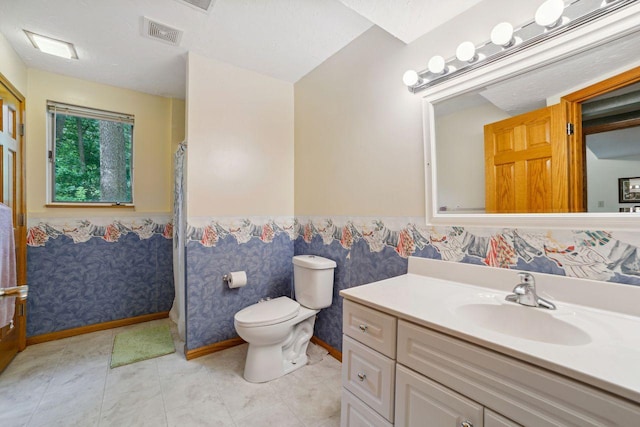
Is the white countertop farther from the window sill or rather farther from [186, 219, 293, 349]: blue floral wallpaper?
the window sill

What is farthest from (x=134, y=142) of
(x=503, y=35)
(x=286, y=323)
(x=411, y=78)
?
(x=503, y=35)

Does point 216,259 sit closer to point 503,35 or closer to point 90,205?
point 90,205

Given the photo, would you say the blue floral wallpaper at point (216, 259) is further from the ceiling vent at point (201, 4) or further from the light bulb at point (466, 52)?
the ceiling vent at point (201, 4)

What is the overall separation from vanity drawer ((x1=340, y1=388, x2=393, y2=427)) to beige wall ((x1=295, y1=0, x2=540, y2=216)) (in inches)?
38.5

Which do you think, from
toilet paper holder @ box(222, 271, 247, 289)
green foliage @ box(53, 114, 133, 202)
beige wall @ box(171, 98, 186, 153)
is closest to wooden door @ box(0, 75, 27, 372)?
green foliage @ box(53, 114, 133, 202)

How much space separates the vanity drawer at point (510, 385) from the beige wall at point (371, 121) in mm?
820

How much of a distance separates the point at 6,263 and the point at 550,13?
2387 millimetres

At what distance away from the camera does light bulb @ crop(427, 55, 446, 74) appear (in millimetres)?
1366

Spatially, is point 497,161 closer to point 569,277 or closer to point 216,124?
point 569,277

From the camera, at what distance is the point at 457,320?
0.88 meters

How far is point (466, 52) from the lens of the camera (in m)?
→ 1.26

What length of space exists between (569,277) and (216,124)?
2315mm

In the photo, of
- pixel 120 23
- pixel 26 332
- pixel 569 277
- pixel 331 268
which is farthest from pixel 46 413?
pixel 569 277

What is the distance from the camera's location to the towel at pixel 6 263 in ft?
3.56
